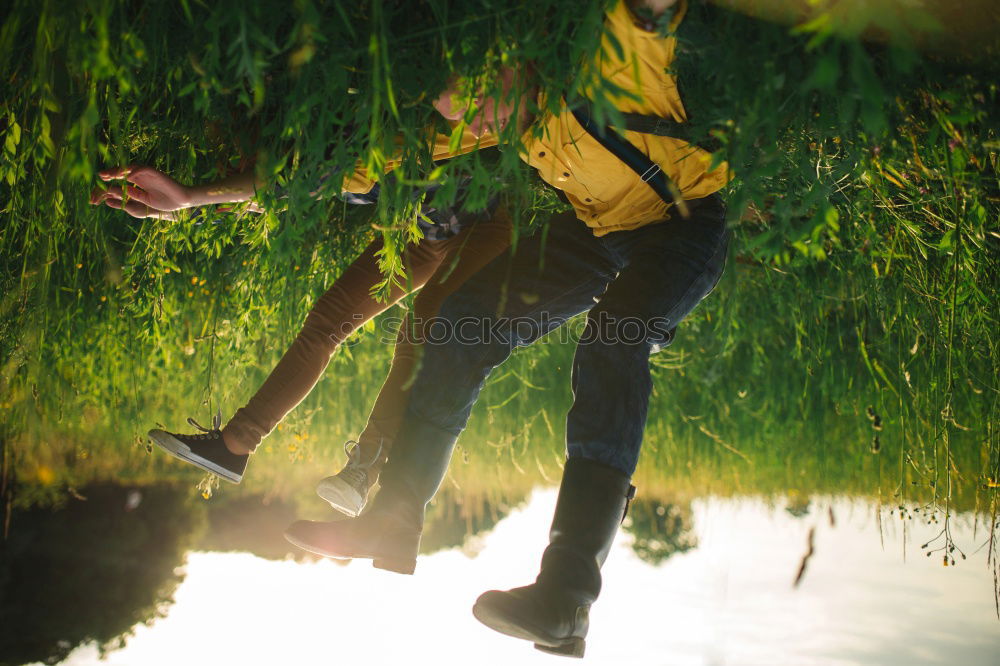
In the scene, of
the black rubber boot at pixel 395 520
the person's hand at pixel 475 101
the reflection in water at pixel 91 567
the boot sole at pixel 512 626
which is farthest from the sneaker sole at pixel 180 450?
the reflection in water at pixel 91 567

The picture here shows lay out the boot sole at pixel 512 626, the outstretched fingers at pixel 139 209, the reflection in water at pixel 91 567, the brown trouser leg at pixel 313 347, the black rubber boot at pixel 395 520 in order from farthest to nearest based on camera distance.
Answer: the reflection in water at pixel 91 567 → the brown trouser leg at pixel 313 347 → the outstretched fingers at pixel 139 209 → the black rubber boot at pixel 395 520 → the boot sole at pixel 512 626

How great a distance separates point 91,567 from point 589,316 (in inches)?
138

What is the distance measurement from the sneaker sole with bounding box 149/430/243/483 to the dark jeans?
20.4 inches

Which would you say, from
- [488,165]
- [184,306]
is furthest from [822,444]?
[184,306]

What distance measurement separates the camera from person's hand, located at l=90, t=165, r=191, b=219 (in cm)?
130

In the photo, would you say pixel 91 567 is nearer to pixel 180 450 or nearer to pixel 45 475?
pixel 45 475

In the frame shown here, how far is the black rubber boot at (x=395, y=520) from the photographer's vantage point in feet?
4.08

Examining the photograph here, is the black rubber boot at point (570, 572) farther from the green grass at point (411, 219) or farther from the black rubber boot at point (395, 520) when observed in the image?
the green grass at point (411, 219)

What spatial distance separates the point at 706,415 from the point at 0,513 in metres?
4.31

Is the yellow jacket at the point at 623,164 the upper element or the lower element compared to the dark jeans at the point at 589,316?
upper

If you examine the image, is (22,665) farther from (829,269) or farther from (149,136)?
(829,269)

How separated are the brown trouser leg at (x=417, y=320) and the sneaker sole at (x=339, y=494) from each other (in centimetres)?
7

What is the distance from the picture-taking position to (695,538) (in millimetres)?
4484

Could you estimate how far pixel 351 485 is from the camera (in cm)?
141
